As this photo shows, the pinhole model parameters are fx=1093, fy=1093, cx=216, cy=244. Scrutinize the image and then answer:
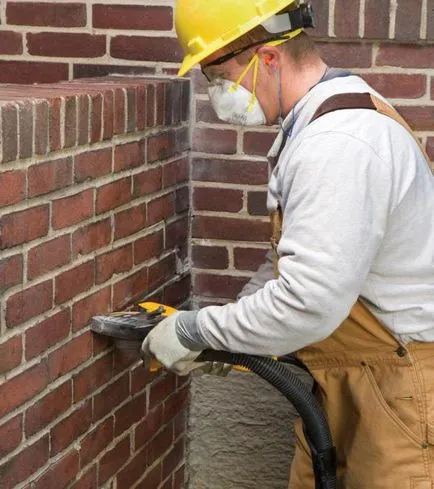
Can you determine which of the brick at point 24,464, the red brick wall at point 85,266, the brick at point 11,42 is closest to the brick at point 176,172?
the red brick wall at point 85,266

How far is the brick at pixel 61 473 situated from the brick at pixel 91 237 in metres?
0.55

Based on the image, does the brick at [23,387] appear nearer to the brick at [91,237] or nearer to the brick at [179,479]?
the brick at [91,237]

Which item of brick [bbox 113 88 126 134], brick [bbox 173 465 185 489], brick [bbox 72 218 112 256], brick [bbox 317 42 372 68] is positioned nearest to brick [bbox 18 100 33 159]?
brick [bbox 72 218 112 256]

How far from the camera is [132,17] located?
11.8 feet

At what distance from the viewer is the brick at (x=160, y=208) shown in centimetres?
336

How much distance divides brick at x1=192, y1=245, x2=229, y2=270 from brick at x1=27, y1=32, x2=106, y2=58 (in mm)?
739

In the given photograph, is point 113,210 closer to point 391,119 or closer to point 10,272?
point 10,272

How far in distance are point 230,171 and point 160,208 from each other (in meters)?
0.33

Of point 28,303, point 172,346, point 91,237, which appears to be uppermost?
point 91,237

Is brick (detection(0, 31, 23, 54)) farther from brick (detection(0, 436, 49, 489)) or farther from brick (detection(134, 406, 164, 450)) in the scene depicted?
brick (detection(0, 436, 49, 489))

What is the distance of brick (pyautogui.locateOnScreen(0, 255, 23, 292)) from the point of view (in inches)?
97.6

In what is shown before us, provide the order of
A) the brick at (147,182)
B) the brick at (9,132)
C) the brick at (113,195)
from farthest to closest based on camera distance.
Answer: the brick at (147,182) → the brick at (113,195) → the brick at (9,132)

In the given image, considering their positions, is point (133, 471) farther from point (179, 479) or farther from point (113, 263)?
point (113, 263)

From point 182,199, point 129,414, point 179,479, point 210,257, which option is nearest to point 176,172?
point 182,199
